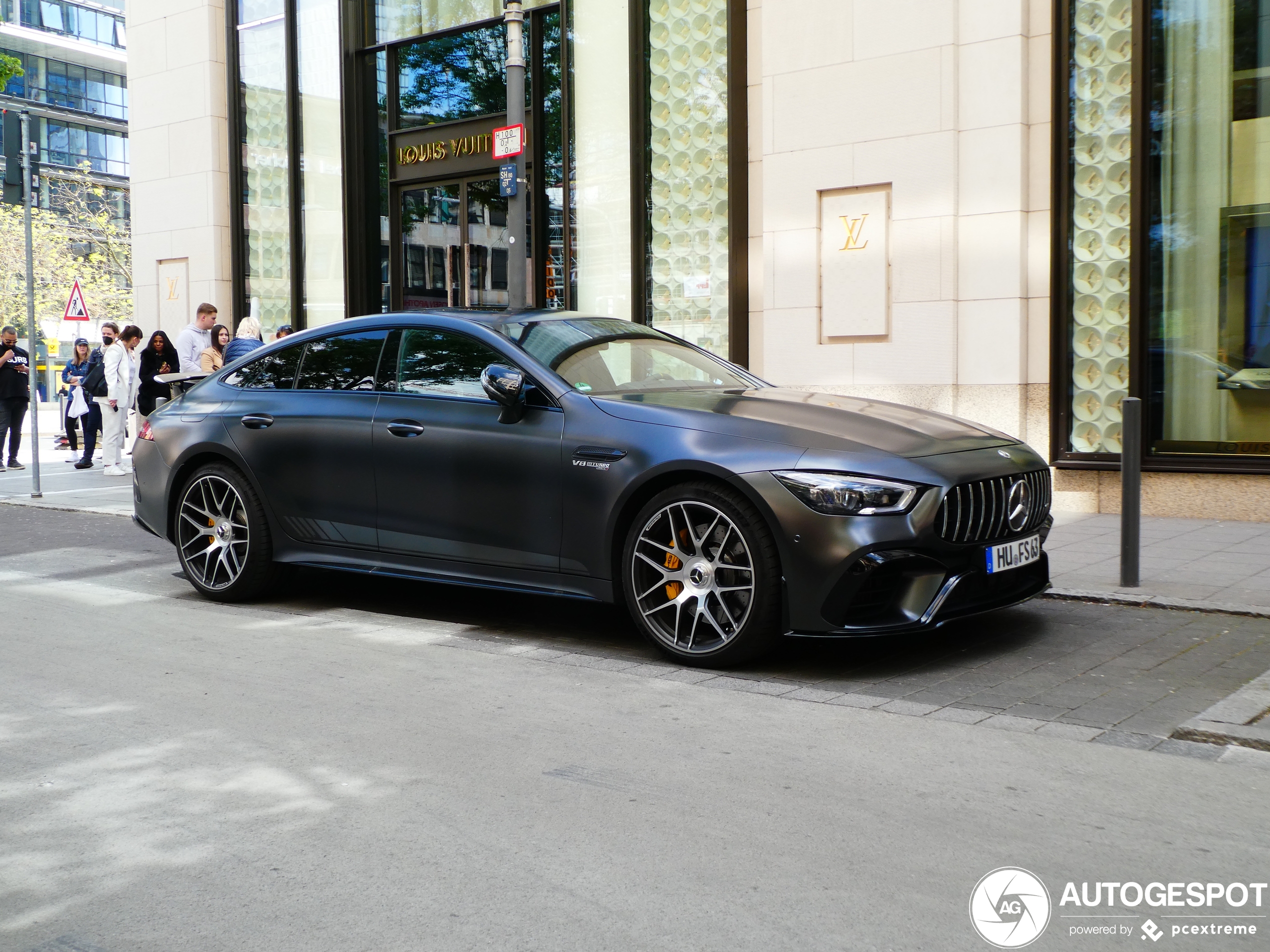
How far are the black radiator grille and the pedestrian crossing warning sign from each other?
14387mm

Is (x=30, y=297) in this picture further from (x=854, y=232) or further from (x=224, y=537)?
(x=854, y=232)

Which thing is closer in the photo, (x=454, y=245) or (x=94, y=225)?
(x=454, y=245)

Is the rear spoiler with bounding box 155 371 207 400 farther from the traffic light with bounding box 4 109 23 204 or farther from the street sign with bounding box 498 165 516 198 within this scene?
the street sign with bounding box 498 165 516 198

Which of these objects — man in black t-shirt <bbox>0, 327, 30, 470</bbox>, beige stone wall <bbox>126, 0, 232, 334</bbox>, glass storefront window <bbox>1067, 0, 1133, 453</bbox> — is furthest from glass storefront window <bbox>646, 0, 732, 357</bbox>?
man in black t-shirt <bbox>0, 327, 30, 470</bbox>

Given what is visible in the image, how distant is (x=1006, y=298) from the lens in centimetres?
1076

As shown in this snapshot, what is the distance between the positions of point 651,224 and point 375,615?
735 centimetres

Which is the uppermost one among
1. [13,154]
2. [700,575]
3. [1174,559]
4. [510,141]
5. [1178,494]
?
[13,154]

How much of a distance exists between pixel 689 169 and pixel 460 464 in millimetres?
7573

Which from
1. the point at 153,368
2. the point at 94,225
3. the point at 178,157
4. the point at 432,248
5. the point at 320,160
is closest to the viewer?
the point at 153,368

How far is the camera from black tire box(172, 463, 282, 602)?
7133 mm

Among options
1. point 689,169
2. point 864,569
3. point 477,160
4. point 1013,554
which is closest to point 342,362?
point 864,569

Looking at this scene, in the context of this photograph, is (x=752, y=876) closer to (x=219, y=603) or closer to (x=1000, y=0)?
(x=219, y=603)

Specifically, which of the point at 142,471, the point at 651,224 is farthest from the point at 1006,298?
the point at 142,471

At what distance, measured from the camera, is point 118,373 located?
16219mm
